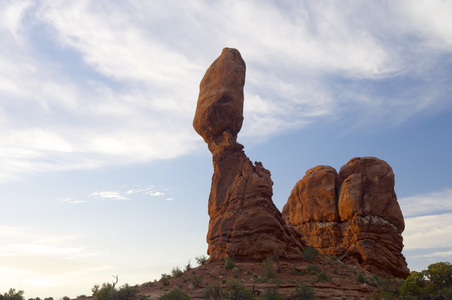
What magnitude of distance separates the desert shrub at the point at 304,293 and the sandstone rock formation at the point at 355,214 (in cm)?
1937

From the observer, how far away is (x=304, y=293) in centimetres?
2617

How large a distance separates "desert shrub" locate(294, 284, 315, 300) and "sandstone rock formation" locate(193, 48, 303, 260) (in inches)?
278

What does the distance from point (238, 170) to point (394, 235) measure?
2079cm

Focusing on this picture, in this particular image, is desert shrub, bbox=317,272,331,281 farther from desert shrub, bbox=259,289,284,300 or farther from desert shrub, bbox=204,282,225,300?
desert shrub, bbox=204,282,225,300

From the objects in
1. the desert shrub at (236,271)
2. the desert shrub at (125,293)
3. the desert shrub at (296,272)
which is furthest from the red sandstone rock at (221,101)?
the desert shrub at (125,293)

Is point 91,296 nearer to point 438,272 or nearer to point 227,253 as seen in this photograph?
point 227,253

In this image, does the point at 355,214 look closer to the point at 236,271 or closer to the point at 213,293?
the point at 236,271

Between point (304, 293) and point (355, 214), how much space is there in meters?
25.2

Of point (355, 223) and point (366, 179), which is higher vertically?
point (366, 179)

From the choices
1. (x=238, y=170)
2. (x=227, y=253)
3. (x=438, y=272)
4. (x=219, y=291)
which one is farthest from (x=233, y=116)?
(x=438, y=272)

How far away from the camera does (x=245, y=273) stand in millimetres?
30938

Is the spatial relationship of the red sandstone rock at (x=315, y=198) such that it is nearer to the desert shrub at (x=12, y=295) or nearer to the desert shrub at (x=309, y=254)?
the desert shrub at (x=309, y=254)

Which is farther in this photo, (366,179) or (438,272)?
(366,179)

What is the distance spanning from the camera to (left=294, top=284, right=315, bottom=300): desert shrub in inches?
1021
